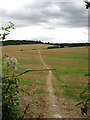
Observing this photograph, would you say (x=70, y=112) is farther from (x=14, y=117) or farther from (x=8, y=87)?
(x=8, y=87)

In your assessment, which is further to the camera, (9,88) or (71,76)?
(71,76)

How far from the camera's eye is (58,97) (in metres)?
15.4

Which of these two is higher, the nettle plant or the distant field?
the nettle plant

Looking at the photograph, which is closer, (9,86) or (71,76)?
(9,86)

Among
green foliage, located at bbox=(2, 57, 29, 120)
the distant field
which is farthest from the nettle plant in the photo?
the distant field

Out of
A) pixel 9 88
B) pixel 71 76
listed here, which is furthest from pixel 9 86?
pixel 71 76

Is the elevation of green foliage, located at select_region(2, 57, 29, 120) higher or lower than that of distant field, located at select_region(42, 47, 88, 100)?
higher

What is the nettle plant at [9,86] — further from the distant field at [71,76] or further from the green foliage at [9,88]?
the distant field at [71,76]

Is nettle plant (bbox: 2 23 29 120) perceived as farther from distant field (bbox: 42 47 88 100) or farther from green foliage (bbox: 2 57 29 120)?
distant field (bbox: 42 47 88 100)

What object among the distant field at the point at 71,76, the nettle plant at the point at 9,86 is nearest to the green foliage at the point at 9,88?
the nettle plant at the point at 9,86

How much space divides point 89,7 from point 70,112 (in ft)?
25.9

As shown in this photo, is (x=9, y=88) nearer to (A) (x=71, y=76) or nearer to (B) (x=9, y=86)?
(B) (x=9, y=86)

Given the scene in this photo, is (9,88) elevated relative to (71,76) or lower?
elevated

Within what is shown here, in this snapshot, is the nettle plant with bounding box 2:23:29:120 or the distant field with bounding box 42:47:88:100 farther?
the distant field with bounding box 42:47:88:100
